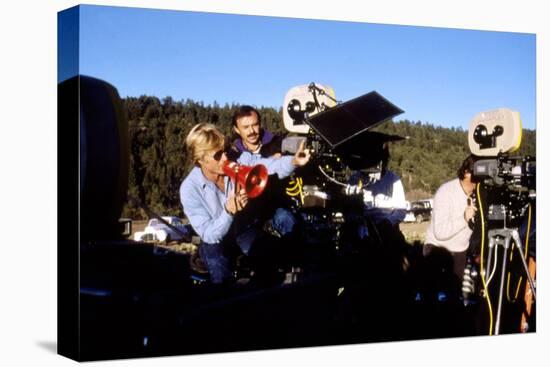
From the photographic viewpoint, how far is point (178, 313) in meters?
8.52

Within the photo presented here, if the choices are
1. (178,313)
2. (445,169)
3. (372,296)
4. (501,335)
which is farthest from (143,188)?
(501,335)

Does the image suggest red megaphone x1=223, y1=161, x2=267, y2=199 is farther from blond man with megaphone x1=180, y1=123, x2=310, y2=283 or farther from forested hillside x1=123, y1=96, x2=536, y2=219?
forested hillside x1=123, y1=96, x2=536, y2=219

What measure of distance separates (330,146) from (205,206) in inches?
49.7

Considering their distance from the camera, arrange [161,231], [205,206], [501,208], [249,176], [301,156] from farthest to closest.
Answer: [501,208] → [301,156] → [249,176] → [205,206] → [161,231]

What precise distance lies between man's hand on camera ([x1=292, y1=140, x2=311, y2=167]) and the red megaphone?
0.31 meters

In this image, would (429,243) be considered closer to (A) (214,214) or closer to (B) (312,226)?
(B) (312,226)

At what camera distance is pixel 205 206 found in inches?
342

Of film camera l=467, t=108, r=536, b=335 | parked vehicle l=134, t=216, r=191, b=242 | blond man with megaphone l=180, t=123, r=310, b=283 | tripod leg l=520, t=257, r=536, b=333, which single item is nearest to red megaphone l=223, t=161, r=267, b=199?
blond man with megaphone l=180, t=123, r=310, b=283

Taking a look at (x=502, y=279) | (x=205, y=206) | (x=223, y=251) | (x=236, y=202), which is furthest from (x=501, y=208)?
(x=205, y=206)

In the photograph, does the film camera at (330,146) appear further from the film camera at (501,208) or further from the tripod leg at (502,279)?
the tripod leg at (502,279)

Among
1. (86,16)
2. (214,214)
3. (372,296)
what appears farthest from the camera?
(372,296)

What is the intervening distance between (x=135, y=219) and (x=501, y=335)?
3839 millimetres

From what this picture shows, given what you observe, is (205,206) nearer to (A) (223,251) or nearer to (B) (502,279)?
(A) (223,251)

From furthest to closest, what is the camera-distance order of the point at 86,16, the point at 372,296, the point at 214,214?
the point at 372,296 < the point at 214,214 < the point at 86,16
